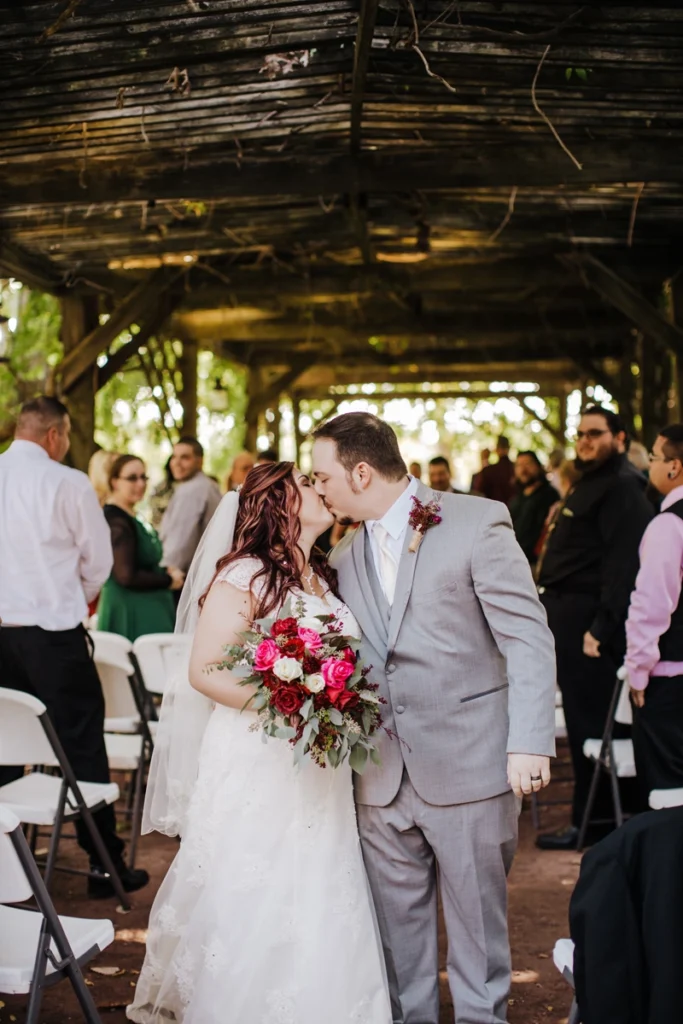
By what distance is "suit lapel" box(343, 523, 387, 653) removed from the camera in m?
3.26

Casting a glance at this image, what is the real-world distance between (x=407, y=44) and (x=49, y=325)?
7017mm

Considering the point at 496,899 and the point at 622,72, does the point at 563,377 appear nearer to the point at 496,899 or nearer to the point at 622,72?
the point at 622,72

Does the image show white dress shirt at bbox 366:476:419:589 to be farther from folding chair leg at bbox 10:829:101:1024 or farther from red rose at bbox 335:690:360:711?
folding chair leg at bbox 10:829:101:1024

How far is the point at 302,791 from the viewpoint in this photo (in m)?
3.19

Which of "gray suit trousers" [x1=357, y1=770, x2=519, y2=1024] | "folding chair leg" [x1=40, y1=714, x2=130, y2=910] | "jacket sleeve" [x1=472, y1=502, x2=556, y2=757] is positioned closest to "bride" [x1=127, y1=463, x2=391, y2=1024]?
"gray suit trousers" [x1=357, y1=770, x2=519, y2=1024]

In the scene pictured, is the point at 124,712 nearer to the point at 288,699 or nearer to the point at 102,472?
the point at 102,472

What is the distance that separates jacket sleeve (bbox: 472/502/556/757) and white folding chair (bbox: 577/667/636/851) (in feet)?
5.86

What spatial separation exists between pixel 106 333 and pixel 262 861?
715 centimetres

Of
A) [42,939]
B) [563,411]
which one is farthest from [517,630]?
[563,411]

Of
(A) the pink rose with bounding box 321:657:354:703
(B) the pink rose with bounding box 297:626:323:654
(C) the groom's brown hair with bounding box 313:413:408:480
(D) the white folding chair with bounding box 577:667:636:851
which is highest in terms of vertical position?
(C) the groom's brown hair with bounding box 313:413:408:480

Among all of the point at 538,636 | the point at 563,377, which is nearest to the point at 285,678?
the point at 538,636

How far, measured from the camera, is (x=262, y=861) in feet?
10.3

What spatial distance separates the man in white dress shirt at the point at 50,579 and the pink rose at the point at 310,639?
217 cm

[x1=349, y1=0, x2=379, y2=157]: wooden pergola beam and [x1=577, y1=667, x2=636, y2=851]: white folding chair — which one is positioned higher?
[x1=349, y1=0, x2=379, y2=157]: wooden pergola beam
